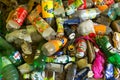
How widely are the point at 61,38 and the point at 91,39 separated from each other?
0.69 feet

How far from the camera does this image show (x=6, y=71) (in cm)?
197

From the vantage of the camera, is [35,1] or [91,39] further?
[35,1]

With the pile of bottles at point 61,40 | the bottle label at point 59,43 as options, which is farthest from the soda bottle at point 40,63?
the bottle label at point 59,43

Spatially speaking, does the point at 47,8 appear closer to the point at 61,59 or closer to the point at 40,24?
the point at 40,24

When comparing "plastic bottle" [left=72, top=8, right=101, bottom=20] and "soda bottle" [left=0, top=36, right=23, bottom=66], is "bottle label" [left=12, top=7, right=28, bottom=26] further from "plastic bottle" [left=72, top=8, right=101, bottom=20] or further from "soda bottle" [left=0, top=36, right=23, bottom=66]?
"plastic bottle" [left=72, top=8, right=101, bottom=20]

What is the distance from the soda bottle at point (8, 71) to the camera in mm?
1958

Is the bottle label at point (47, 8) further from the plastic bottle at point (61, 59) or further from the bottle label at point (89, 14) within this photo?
the plastic bottle at point (61, 59)

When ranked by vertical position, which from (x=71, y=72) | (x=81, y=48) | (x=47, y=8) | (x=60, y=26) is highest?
(x=47, y=8)

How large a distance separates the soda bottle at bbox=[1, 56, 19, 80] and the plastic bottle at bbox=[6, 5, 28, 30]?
0.29 m

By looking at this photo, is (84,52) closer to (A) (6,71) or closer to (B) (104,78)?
(B) (104,78)

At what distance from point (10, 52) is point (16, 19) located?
0.27 m

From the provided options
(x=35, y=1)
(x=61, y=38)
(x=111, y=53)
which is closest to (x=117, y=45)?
(x=111, y=53)

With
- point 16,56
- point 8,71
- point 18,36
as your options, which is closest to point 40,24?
point 18,36

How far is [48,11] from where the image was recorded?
2166mm
